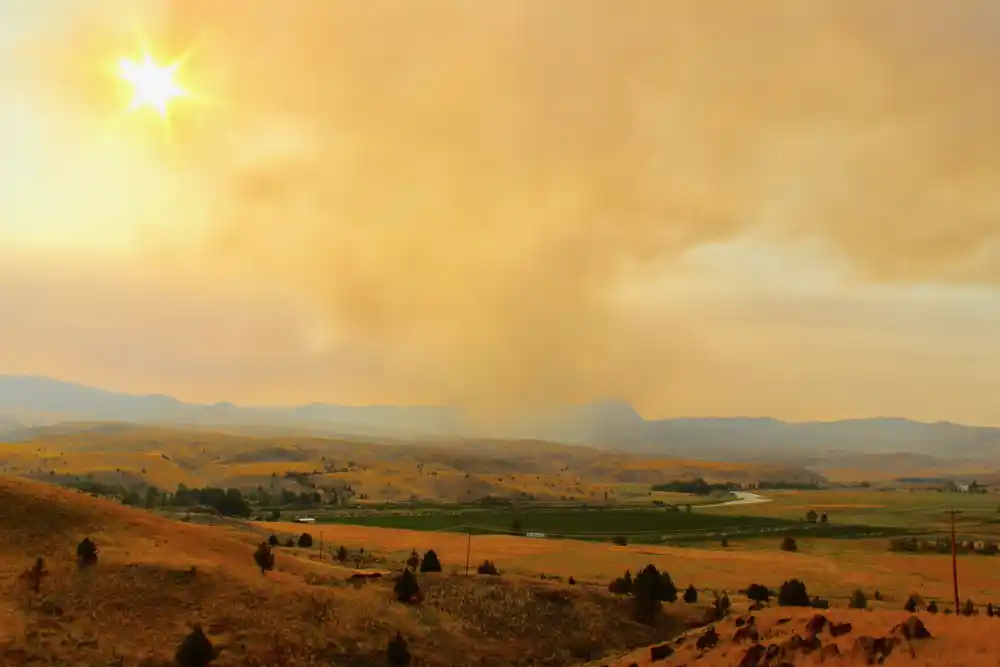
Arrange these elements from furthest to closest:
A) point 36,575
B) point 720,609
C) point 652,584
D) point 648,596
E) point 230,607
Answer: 1. point 652,584
2. point 648,596
3. point 720,609
4. point 230,607
5. point 36,575

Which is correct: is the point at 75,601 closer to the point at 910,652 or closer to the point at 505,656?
the point at 505,656

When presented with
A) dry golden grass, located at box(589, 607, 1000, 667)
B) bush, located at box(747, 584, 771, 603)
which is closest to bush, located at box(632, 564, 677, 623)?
bush, located at box(747, 584, 771, 603)

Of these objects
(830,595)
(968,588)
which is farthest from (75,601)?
(968,588)

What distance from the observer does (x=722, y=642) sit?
38.2 m

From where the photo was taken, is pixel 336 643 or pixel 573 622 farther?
pixel 573 622

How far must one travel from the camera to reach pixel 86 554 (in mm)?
47781

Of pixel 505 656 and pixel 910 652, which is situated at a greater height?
pixel 910 652

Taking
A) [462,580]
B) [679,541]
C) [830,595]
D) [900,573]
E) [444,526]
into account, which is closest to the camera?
[462,580]

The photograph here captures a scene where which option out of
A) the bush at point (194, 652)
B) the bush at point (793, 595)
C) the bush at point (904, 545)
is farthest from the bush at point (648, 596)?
the bush at point (904, 545)

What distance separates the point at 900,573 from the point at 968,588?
11123 millimetres

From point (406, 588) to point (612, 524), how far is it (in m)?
102

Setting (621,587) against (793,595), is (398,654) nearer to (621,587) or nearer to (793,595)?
(621,587)

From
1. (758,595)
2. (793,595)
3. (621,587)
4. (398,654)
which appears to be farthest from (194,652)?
(758,595)

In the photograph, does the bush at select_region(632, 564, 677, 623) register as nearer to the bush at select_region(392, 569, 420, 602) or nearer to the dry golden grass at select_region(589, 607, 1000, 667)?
the dry golden grass at select_region(589, 607, 1000, 667)
